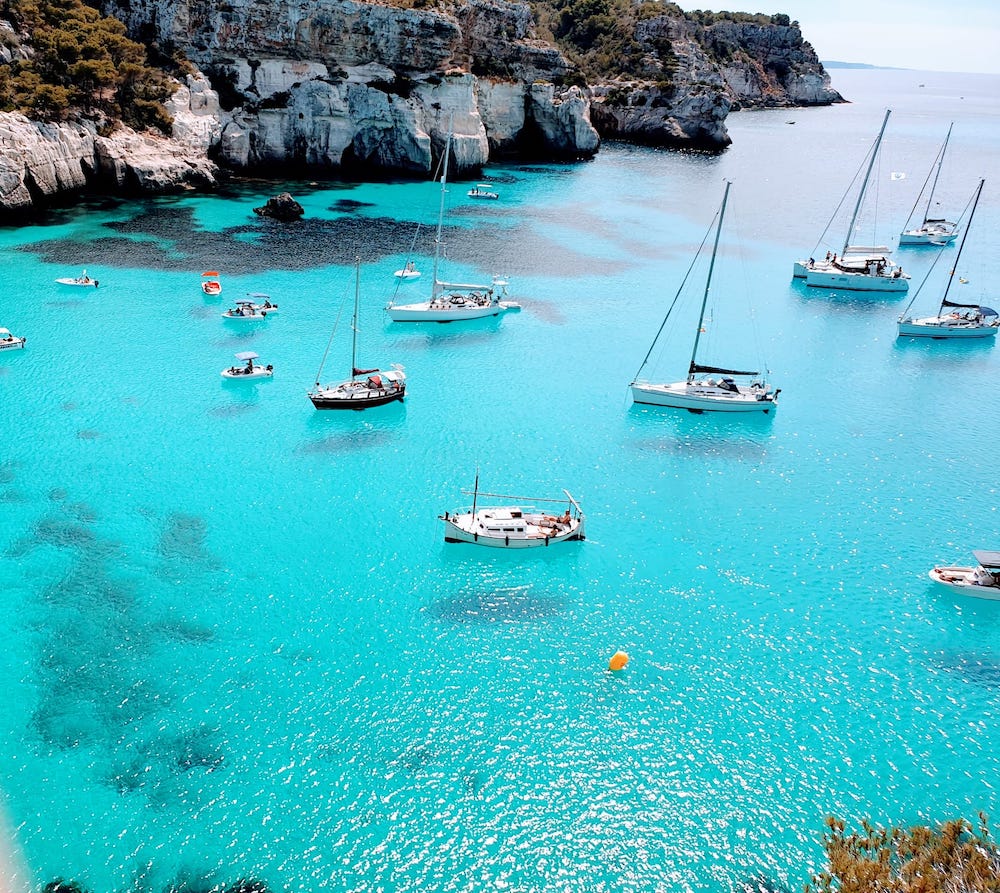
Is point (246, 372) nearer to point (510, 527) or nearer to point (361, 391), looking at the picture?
point (361, 391)

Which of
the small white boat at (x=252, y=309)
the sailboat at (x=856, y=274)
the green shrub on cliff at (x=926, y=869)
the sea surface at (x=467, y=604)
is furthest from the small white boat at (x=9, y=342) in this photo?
the sailboat at (x=856, y=274)

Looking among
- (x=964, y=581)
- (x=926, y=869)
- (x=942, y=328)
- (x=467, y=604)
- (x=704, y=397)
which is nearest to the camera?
(x=926, y=869)

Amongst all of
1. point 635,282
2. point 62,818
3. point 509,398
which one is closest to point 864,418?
point 509,398

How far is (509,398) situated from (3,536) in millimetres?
33877

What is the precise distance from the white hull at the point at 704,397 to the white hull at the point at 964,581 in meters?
20.2

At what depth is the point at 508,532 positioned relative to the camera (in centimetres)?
4059

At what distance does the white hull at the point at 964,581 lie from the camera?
3878cm

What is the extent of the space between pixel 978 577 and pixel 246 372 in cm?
5065

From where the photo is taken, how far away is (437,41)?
396 feet

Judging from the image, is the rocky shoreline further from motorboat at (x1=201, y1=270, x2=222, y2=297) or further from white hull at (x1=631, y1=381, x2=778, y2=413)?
white hull at (x1=631, y1=381, x2=778, y2=413)

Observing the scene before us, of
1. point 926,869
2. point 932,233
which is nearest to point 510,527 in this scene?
point 926,869

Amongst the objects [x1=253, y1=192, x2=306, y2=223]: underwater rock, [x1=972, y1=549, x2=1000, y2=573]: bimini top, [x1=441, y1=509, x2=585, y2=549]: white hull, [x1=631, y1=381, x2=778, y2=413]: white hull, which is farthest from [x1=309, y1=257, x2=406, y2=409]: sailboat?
[x1=253, y1=192, x2=306, y2=223]: underwater rock

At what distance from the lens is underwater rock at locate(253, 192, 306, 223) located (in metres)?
96.4

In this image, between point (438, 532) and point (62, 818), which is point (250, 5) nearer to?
point (438, 532)
